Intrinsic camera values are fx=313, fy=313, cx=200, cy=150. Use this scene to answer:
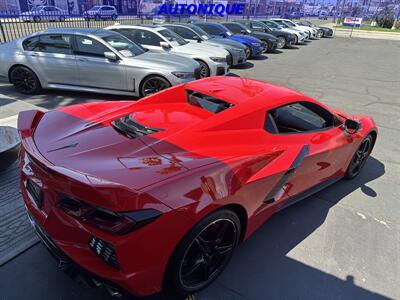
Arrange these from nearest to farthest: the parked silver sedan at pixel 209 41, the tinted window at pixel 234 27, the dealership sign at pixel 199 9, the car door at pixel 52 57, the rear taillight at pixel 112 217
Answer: the rear taillight at pixel 112 217 → the car door at pixel 52 57 → the parked silver sedan at pixel 209 41 → the tinted window at pixel 234 27 → the dealership sign at pixel 199 9

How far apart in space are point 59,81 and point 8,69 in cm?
116

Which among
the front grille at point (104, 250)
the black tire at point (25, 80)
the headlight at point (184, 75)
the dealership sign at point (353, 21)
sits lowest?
the dealership sign at point (353, 21)

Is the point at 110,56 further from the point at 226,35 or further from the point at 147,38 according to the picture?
the point at 226,35

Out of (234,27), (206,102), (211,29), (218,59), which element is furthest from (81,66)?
(234,27)

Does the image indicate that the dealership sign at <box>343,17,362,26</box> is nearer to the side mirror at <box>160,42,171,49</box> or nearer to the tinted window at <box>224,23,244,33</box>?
the tinted window at <box>224,23,244,33</box>

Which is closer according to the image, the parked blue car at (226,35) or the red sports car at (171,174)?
the red sports car at (171,174)

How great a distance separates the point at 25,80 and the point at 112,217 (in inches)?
250

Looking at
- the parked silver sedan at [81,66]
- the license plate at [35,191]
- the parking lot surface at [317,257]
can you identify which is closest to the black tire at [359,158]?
the parking lot surface at [317,257]

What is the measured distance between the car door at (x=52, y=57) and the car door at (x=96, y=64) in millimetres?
158

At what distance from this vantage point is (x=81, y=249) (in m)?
1.90

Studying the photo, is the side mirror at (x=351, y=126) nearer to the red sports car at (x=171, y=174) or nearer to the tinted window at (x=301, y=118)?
the red sports car at (x=171, y=174)

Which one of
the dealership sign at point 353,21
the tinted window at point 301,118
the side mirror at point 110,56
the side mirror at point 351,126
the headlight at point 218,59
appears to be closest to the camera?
the tinted window at point 301,118

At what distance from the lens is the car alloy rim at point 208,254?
224 centimetres

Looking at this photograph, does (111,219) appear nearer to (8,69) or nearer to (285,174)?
(285,174)
